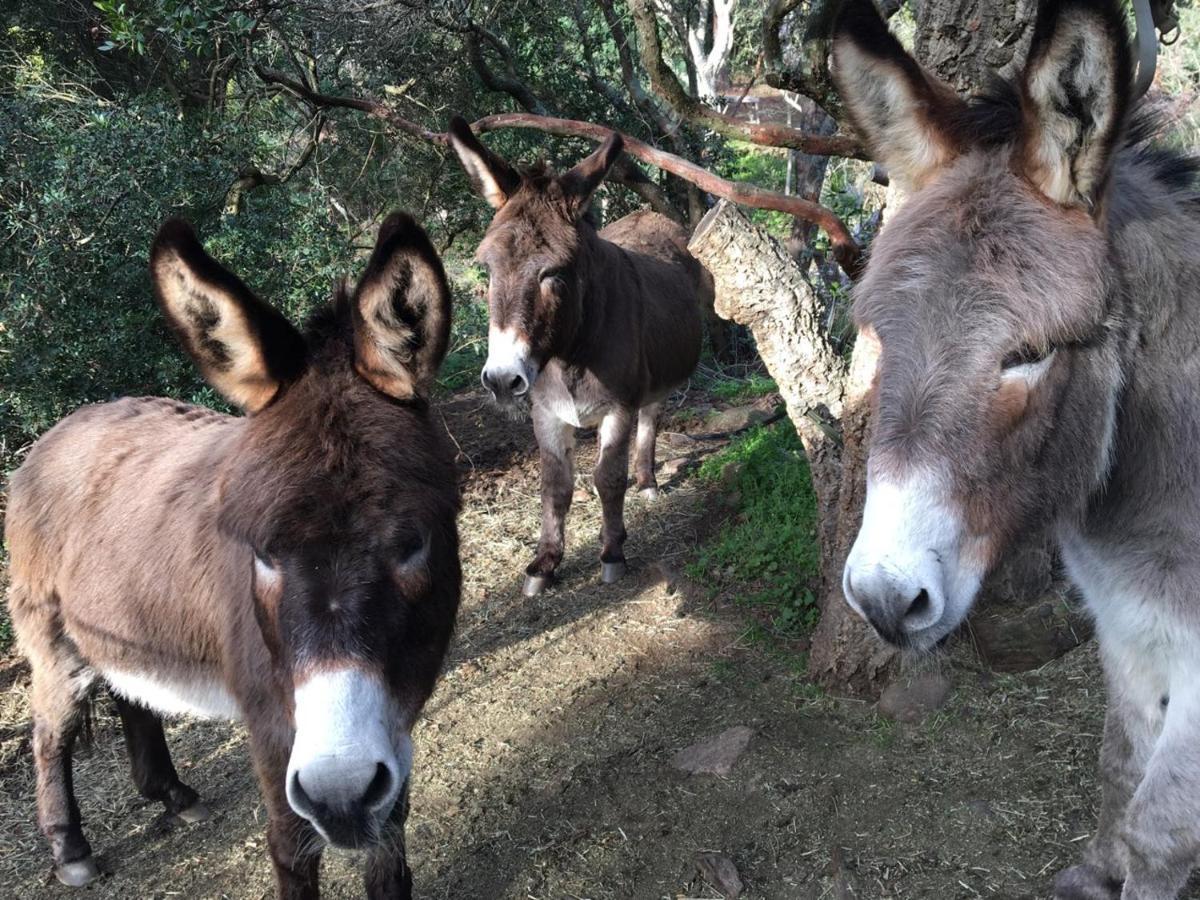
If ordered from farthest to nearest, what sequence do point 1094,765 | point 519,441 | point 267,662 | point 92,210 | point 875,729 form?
point 519,441
point 92,210
point 875,729
point 1094,765
point 267,662

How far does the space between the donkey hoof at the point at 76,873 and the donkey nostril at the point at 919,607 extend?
329 centimetres

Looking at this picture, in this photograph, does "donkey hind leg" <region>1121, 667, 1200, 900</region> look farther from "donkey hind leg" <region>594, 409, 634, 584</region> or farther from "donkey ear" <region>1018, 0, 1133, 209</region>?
"donkey hind leg" <region>594, 409, 634, 584</region>

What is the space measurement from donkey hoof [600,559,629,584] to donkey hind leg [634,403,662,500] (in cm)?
117

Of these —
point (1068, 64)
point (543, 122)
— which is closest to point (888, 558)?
point (1068, 64)

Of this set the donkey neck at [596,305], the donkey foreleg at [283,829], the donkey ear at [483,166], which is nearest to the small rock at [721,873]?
the donkey foreleg at [283,829]

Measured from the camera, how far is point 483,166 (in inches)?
200

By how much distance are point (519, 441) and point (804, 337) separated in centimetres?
403

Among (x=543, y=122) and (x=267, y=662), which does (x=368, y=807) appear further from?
(x=543, y=122)

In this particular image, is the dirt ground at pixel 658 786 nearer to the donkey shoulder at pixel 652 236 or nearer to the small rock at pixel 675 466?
the small rock at pixel 675 466

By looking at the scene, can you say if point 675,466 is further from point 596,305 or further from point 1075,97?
point 1075,97

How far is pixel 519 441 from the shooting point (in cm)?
750

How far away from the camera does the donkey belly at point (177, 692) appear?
279 centimetres

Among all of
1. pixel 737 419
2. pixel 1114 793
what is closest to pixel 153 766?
pixel 1114 793

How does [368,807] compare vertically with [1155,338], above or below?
below
